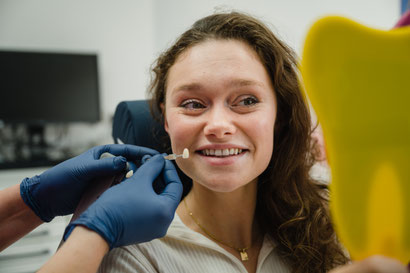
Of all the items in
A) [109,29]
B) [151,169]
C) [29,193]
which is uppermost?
[109,29]

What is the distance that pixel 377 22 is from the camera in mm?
2088

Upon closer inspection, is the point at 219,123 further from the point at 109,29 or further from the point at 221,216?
the point at 109,29

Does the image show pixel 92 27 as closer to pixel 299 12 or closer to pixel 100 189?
pixel 299 12

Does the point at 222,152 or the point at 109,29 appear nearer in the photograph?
the point at 222,152

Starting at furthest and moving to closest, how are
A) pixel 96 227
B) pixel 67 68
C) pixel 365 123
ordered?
pixel 67 68
pixel 96 227
pixel 365 123

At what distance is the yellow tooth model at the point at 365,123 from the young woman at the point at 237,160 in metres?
0.44

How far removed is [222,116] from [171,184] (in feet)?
0.74

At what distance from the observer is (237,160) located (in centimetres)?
89

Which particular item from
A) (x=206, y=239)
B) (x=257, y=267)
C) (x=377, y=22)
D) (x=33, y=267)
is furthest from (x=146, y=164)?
(x=33, y=267)

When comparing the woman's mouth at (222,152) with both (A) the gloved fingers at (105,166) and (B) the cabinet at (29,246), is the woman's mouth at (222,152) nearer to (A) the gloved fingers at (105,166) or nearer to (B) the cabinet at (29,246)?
(A) the gloved fingers at (105,166)

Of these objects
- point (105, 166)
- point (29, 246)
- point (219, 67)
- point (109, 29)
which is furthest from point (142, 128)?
point (109, 29)

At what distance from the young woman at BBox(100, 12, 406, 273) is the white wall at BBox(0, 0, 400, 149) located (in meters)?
1.81

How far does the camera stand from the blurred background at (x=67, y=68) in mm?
2600

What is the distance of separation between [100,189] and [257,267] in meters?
0.51
